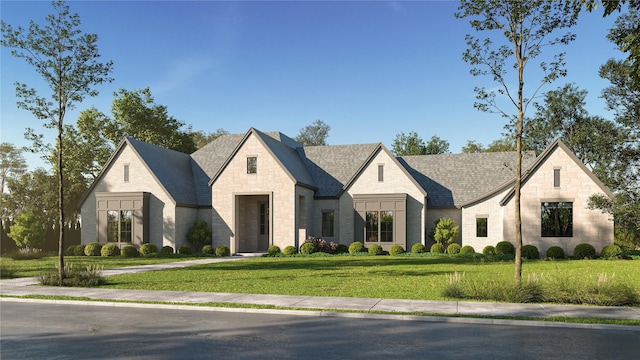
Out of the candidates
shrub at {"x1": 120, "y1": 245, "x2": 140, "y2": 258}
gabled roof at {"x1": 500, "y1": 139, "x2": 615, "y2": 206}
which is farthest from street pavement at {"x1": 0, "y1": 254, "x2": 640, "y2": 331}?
gabled roof at {"x1": 500, "y1": 139, "x2": 615, "y2": 206}

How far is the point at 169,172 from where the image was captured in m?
40.1

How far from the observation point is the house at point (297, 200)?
36.5 m

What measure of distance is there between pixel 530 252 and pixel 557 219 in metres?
3.24

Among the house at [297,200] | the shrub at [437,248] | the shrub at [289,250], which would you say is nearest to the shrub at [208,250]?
the house at [297,200]

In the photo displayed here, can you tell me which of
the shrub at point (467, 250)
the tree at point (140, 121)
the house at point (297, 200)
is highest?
the tree at point (140, 121)

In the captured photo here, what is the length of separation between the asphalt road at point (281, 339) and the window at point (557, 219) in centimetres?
2441

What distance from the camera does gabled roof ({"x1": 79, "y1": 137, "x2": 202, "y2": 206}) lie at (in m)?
38.2

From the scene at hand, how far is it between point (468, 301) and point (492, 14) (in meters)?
9.07

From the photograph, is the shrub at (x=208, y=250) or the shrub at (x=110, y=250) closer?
the shrub at (x=110, y=250)

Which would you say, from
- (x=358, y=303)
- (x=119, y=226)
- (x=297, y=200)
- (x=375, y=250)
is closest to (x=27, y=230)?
(x=119, y=226)

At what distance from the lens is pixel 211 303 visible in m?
14.1

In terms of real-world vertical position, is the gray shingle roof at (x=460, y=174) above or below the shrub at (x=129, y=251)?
above

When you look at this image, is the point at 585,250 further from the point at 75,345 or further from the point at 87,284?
the point at 75,345

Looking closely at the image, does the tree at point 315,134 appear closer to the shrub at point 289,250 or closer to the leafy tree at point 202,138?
the leafy tree at point 202,138
